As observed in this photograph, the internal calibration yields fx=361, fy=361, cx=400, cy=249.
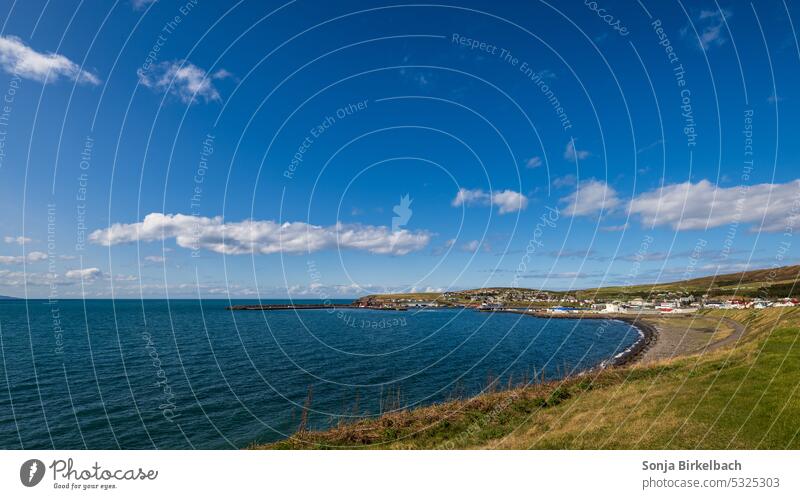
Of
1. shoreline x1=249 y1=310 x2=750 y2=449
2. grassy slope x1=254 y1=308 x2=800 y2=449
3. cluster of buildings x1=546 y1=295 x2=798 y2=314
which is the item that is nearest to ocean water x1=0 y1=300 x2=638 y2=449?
shoreline x1=249 y1=310 x2=750 y2=449

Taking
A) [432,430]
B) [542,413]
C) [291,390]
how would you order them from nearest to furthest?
[432,430] < [542,413] < [291,390]

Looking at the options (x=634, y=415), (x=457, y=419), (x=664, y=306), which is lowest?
(x=664, y=306)

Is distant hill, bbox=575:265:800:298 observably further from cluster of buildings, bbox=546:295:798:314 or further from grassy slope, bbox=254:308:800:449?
grassy slope, bbox=254:308:800:449

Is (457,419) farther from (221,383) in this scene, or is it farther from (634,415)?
(221,383)

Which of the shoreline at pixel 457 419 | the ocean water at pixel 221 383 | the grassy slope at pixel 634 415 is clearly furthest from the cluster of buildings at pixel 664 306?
the shoreline at pixel 457 419

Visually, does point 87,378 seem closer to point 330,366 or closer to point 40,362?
point 40,362

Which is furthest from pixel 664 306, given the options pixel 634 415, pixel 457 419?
pixel 634 415

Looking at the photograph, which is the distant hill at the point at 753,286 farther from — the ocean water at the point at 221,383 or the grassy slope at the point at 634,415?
the grassy slope at the point at 634,415
